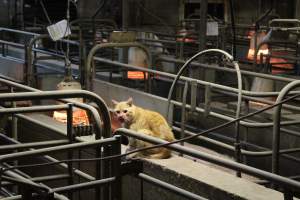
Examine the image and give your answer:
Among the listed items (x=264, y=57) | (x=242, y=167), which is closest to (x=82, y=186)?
(x=242, y=167)

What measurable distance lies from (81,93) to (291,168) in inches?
142

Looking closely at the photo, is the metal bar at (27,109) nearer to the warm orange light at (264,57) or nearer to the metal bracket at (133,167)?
the metal bracket at (133,167)

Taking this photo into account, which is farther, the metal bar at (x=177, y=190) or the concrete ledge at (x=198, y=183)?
the concrete ledge at (x=198, y=183)

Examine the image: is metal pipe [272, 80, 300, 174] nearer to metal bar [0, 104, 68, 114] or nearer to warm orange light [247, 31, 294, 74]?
metal bar [0, 104, 68, 114]

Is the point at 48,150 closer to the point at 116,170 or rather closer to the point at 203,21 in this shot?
the point at 116,170

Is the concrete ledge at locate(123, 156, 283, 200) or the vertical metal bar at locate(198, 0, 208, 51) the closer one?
the concrete ledge at locate(123, 156, 283, 200)

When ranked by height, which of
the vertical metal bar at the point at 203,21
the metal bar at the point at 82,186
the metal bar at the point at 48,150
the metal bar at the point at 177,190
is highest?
the vertical metal bar at the point at 203,21

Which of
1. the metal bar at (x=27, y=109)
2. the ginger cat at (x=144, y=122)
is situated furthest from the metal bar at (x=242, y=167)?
the ginger cat at (x=144, y=122)

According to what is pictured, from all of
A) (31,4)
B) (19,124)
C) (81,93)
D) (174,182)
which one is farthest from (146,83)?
(31,4)

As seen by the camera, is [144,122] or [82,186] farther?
[144,122]

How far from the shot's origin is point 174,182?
201 inches

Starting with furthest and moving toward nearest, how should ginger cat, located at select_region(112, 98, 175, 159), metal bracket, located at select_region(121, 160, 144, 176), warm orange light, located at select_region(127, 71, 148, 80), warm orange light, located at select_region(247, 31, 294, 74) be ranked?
warm orange light, located at select_region(247, 31, 294, 74)
warm orange light, located at select_region(127, 71, 148, 80)
ginger cat, located at select_region(112, 98, 175, 159)
metal bracket, located at select_region(121, 160, 144, 176)

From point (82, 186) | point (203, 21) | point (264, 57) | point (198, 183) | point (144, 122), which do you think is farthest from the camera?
point (264, 57)

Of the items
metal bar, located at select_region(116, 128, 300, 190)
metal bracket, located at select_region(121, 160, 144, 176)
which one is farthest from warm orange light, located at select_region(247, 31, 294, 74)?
metal bar, located at select_region(116, 128, 300, 190)
